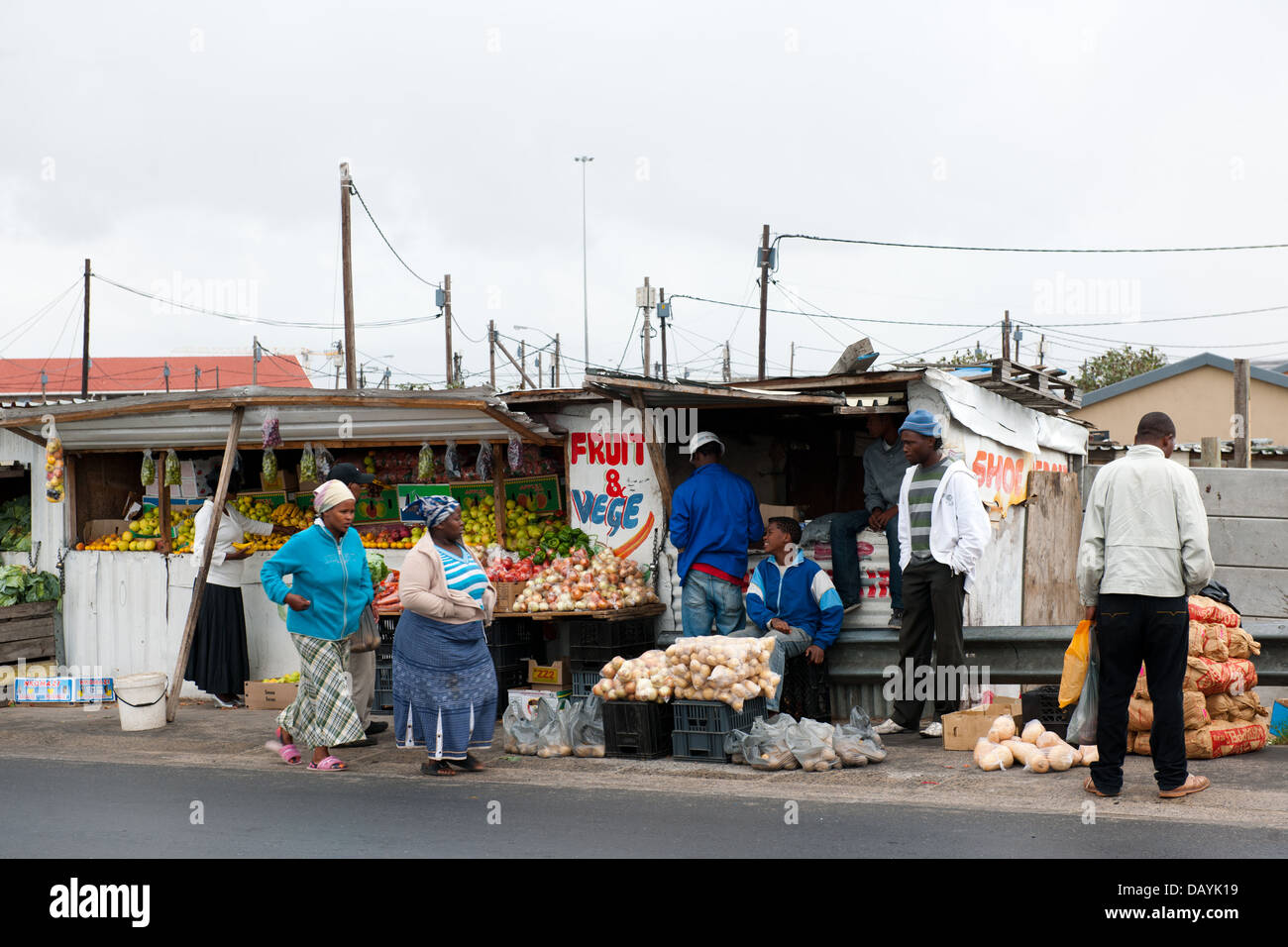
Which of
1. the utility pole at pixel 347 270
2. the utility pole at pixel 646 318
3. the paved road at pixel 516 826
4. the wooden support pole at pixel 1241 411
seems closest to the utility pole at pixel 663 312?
the utility pole at pixel 646 318

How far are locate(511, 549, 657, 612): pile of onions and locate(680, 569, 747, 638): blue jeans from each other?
26.2 inches

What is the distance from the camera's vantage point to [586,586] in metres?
9.92

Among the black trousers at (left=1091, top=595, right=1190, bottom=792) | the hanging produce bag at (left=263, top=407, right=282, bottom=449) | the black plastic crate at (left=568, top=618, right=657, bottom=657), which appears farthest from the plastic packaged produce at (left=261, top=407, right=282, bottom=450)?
the black trousers at (left=1091, top=595, right=1190, bottom=792)

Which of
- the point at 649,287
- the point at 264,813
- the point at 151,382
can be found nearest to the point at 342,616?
the point at 264,813

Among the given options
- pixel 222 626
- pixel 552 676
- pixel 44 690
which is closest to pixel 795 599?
pixel 552 676

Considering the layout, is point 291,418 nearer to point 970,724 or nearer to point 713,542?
point 713,542

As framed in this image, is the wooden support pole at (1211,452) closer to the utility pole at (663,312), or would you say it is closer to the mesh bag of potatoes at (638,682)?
the mesh bag of potatoes at (638,682)

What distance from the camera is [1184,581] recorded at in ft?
20.4

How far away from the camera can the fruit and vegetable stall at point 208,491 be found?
1095cm

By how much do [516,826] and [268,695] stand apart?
5.79 meters

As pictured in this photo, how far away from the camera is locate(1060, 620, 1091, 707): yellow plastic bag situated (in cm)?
668

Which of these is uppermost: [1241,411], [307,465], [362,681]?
[1241,411]

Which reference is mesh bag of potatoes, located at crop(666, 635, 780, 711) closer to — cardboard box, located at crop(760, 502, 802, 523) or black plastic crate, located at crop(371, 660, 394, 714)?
cardboard box, located at crop(760, 502, 802, 523)
